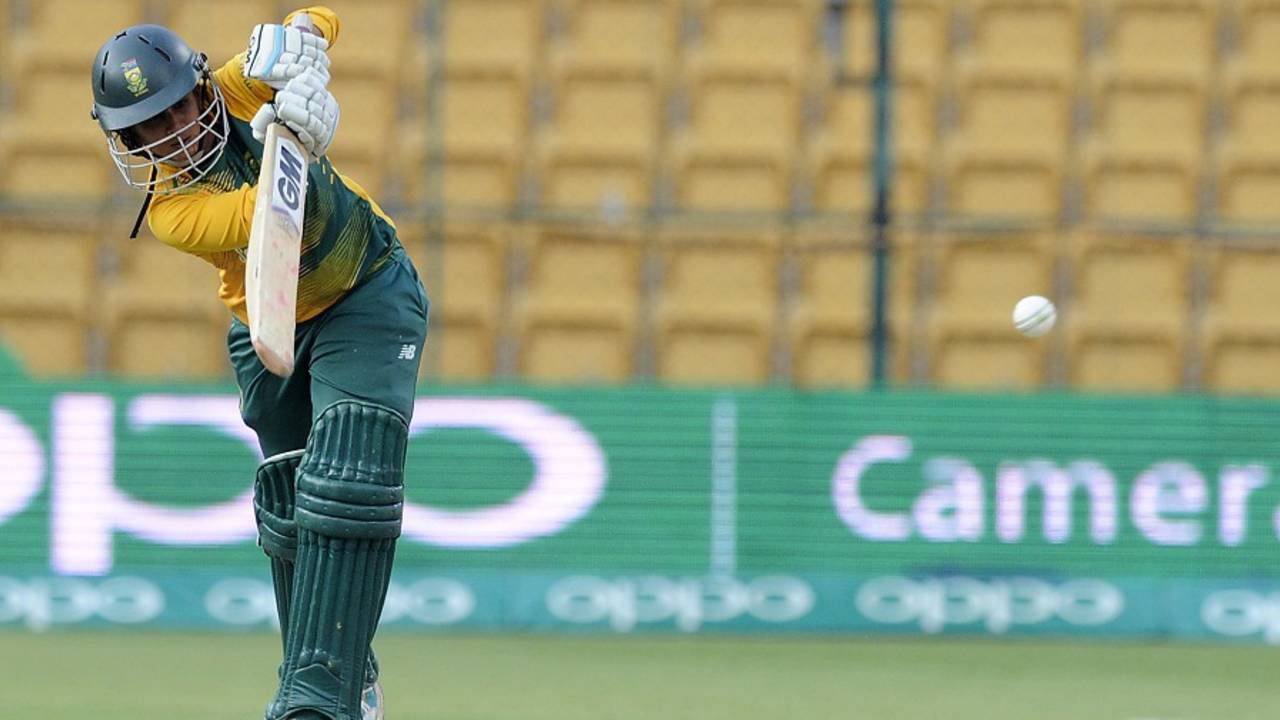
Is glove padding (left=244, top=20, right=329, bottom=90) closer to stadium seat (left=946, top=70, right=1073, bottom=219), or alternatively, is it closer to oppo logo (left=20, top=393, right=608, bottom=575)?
oppo logo (left=20, top=393, right=608, bottom=575)

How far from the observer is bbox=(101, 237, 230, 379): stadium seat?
9344 mm

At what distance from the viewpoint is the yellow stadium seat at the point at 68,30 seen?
31.6 feet

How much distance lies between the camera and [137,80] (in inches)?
170

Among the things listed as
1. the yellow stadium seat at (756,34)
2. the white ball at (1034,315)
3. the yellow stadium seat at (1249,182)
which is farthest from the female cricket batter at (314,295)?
the yellow stadium seat at (1249,182)

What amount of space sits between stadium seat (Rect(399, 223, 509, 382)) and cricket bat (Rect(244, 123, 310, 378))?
5060 mm

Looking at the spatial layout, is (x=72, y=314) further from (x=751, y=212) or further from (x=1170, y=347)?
(x=1170, y=347)

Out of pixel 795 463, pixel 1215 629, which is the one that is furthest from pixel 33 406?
pixel 1215 629

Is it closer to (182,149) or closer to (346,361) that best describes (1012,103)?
(346,361)

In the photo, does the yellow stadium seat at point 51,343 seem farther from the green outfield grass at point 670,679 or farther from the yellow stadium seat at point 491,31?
the yellow stadium seat at point 491,31

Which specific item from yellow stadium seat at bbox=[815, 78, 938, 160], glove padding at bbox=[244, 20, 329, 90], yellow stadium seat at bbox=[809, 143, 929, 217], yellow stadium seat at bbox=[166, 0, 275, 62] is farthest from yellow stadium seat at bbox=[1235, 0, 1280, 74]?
glove padding at bbox=[244, 20, 329, 90]

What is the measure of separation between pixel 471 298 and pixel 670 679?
2.89 meters

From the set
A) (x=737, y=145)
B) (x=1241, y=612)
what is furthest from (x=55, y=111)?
(x=1241, y=612)

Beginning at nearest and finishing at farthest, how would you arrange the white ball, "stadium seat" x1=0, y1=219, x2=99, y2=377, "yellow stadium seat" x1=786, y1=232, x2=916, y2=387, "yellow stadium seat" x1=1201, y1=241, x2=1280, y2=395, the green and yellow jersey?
the green and yellow jersey → the white ball → "stadium seat" x1=0, y1=219, x2=99, y2=377 → "yellow stadium seat" x1=786, y1=232, x2=916, y2=387 → "yellow stadium seat" x1=1201, y1=241, x2=1280, y2=395

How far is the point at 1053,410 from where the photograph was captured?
8.78 m
